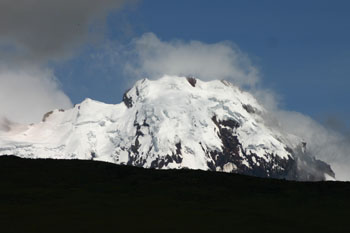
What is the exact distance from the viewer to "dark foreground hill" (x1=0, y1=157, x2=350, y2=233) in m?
82.6

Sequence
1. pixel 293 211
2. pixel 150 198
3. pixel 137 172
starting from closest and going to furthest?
pixel 293 211
pixel 150 198
pixel 137 172

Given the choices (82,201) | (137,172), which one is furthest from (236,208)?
(137,172)

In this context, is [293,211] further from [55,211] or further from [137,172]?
[137,172]

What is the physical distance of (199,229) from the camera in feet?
262

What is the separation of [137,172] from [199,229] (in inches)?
2358

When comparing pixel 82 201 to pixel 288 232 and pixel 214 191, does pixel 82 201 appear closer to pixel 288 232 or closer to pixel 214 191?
pixel 214 191

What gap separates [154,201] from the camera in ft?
346

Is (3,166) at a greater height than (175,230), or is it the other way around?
(3,166)

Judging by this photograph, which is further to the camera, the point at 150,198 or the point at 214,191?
the point at 214,191

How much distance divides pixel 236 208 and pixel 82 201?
73.0ft

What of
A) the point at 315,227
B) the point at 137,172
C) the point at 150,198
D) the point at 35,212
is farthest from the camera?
the point at 137,172

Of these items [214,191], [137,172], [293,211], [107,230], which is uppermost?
[137,172]

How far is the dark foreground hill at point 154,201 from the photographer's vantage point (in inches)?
3253

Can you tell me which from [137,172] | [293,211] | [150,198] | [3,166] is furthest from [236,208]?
[3,166]
